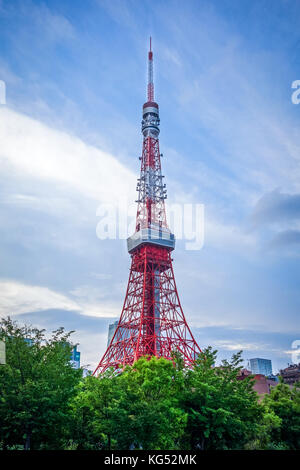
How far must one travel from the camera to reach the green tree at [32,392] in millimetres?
15641

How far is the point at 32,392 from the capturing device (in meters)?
15.7

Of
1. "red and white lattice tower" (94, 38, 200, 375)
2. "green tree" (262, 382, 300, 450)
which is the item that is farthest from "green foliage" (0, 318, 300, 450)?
"red and white lattice tower" (94, 38, 200, 375)

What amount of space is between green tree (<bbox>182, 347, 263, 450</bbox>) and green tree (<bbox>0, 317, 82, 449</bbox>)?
247 inches

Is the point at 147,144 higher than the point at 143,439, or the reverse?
the point at 147,144

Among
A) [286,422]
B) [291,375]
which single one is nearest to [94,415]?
[286,422]

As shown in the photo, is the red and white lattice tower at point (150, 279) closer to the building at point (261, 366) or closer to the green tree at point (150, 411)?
the green tree at point (150, 411)

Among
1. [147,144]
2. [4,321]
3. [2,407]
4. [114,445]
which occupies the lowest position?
[114,445]

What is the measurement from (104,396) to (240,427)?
7.03 meters

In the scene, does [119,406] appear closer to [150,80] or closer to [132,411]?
[132,411]

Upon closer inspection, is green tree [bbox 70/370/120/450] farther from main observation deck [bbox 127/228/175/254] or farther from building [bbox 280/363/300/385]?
building [bbox 280/363/300/385]

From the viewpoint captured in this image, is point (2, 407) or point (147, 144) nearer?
point (2, 407)

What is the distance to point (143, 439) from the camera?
53.1 feet
